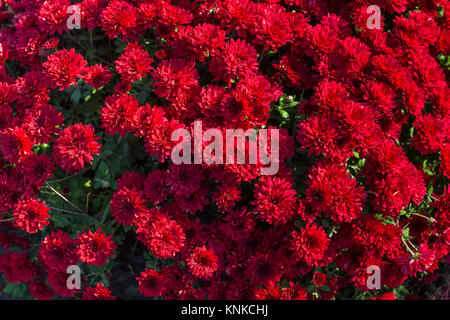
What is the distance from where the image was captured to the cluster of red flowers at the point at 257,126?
1.80m

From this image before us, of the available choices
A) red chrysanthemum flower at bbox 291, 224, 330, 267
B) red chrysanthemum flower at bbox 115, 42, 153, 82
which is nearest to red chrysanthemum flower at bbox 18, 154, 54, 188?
red chrysanthemum flower at bbox 115, 42, 153, 82

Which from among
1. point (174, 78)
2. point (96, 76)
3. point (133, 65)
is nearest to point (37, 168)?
point (96, 76)

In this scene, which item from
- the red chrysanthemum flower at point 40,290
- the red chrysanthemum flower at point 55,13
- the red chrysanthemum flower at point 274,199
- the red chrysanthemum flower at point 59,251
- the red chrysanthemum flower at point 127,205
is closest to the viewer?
the red chrysanthemum flower at point 274,199

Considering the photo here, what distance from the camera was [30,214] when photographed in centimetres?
195

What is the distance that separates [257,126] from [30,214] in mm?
1209

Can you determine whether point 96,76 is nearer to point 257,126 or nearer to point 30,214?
point 30,214

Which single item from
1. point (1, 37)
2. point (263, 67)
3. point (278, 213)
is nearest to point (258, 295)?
point (278, 213)

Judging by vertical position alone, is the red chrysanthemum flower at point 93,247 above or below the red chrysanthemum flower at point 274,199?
below

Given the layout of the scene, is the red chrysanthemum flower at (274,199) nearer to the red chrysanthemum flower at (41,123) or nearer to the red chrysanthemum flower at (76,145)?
the red chrysanthemum flower at (76,145)

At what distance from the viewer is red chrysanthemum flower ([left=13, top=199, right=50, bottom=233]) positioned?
76.1 inches

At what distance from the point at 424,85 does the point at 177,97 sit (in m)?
1.22

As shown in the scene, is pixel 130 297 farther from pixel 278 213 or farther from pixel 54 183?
pixel 278 213

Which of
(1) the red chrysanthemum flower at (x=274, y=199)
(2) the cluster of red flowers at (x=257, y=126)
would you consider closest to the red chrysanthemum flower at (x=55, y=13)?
(2) the cluster of red flowers at (x=257, y=126)

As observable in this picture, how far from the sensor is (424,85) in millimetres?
1953
